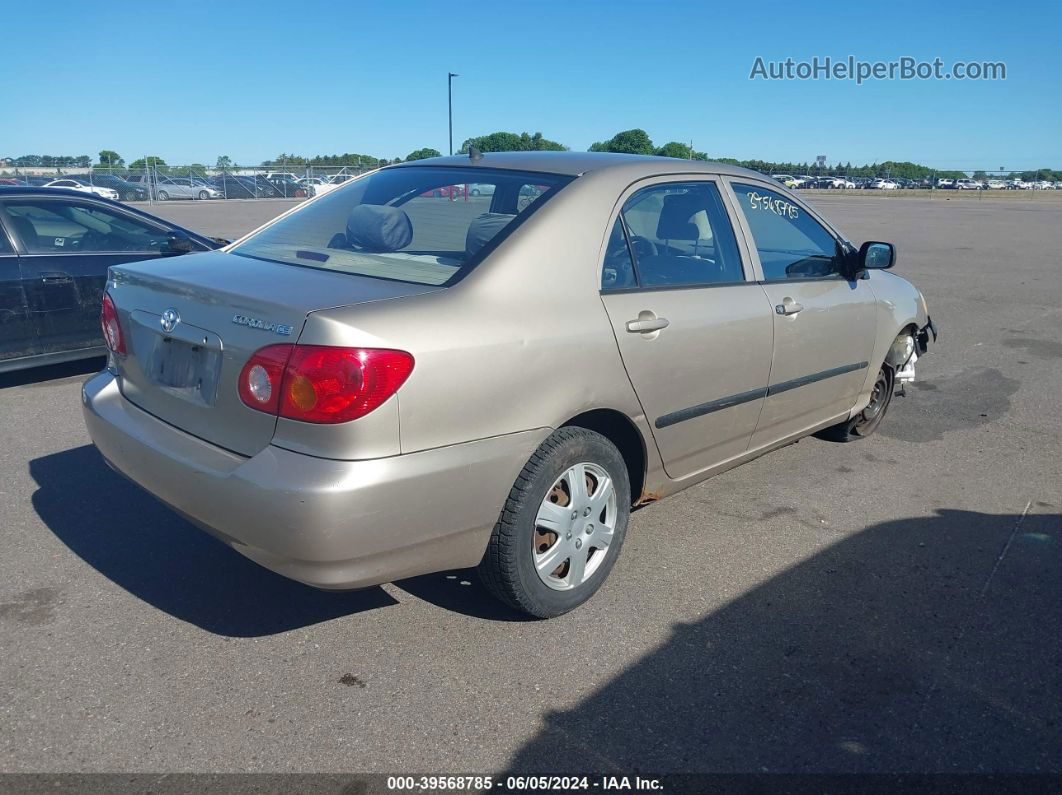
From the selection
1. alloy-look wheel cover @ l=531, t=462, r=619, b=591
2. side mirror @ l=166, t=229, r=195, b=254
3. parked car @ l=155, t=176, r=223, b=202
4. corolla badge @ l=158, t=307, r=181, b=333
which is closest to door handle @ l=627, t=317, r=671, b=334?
alloy-look wheel cover @ l=531, t=462, r=619, b=591

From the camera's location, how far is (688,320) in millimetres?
Result: 3529

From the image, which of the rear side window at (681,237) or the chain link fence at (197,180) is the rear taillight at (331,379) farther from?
the chain link fence at (197,180)

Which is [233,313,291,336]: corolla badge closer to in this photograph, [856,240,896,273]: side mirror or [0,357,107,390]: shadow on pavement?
[856,240,896,273]: side mirror

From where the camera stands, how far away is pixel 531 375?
2.91m

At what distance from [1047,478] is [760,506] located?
1.82 metres

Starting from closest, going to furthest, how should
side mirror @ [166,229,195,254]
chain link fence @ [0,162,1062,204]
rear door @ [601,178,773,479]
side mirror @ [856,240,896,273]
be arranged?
1. rear door @ [601,178,773,479]
2. side mirror @ [856,240,896,273]
3. side mirror @ [166,229,195,254]
4. chain link fence @ [0,162,1062,204]

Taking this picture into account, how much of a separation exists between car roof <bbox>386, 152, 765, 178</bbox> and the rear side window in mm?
94

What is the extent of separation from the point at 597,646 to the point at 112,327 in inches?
88.8

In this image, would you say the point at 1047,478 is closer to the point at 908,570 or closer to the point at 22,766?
the point at 908,570

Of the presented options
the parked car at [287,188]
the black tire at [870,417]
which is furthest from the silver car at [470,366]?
the parked car at [287,188]

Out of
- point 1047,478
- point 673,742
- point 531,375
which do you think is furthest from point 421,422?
point 1047,478

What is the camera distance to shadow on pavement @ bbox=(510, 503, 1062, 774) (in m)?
2.54

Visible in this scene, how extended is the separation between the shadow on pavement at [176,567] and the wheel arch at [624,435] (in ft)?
3.49

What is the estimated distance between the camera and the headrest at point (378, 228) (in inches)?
137
